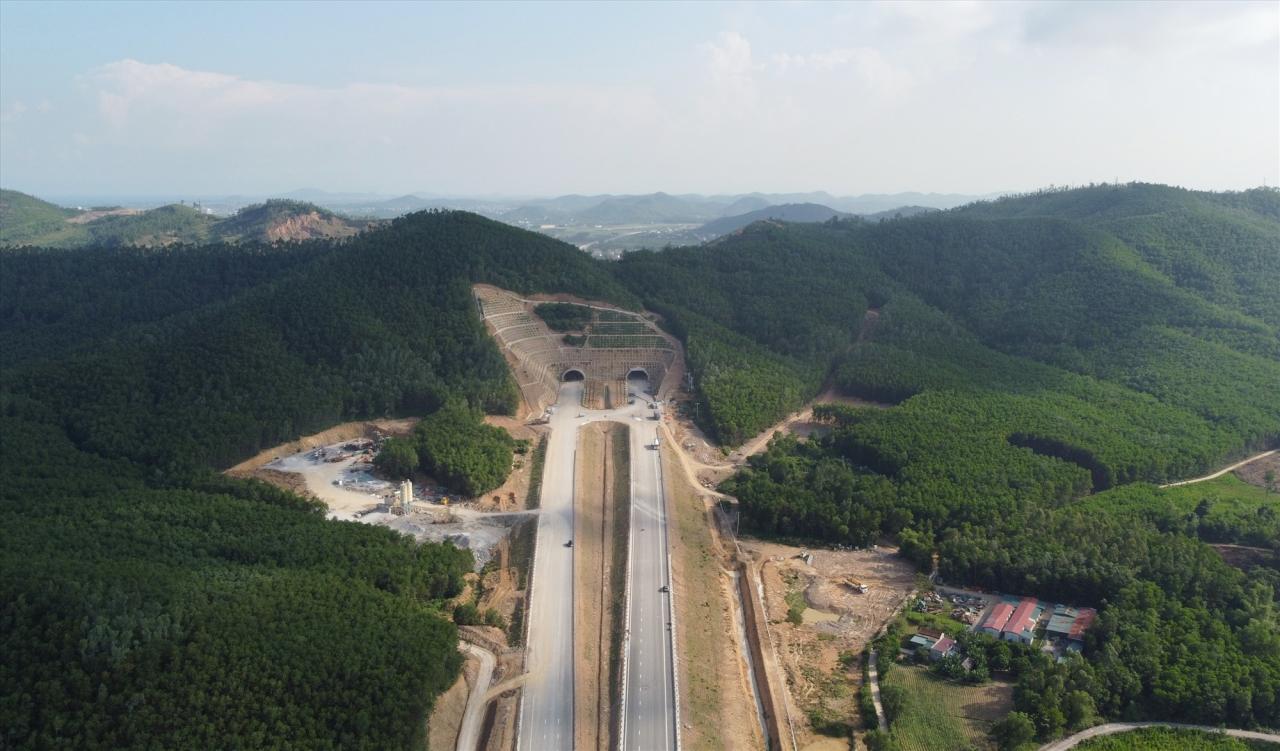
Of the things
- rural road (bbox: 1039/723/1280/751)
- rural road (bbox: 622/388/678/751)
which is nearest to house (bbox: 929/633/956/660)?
rural road (bbox: 1039/723/1280/751)

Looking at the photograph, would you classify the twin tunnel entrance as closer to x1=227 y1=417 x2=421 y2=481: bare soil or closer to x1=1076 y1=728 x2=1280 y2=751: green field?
x1=227 y1=417 x2=421 y2=481: bare soil

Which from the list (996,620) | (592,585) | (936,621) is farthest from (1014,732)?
(592,585)

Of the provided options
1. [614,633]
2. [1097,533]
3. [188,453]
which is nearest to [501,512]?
[614,633]

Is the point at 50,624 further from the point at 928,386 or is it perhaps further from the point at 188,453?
the point at 928,386

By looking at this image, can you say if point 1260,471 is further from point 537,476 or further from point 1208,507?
point 537,476

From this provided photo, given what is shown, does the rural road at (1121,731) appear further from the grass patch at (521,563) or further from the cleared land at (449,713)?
the cleared land at (449,713)

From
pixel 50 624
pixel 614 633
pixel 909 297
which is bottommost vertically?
pixel 614 633
